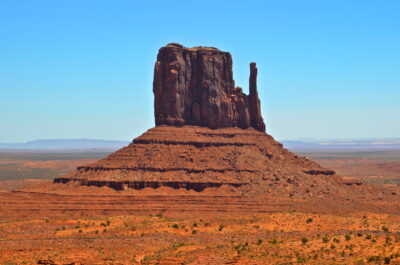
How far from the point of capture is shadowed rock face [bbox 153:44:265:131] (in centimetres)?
11775

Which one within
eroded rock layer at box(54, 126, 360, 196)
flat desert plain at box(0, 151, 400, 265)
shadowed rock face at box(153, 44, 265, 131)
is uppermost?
shadowed rock face at box(153, 44, 265, 131)

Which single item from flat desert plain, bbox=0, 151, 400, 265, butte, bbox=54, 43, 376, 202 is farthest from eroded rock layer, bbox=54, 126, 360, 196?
flat desert plain, bbox=0, 151, 400, 265

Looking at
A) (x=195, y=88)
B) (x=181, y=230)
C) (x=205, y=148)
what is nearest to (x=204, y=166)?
(x=205, y=148)

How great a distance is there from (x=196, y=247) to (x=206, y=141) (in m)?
42.1

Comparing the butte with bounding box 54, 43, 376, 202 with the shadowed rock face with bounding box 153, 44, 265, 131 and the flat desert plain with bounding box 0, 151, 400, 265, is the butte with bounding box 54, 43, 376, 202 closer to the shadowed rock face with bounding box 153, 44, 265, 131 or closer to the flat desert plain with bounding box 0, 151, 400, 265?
the shadowed rock face with bounding box 153, 44, 265, 131

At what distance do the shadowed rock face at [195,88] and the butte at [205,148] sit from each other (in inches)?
5.6

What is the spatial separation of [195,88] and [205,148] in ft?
31.3

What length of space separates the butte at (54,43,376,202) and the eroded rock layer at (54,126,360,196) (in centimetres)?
13

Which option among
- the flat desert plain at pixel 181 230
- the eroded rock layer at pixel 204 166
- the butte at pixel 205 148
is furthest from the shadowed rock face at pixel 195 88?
the flat desert plain at pixel 181 230

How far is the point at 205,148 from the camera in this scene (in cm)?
11650

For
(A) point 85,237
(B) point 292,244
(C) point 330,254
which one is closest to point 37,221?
(A) point 85,237

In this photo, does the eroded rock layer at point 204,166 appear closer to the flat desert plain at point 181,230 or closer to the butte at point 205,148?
the butte at point 205,148

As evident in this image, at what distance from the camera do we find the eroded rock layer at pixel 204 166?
109 metres

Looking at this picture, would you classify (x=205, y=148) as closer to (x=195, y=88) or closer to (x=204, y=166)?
(x=204, y=166)
